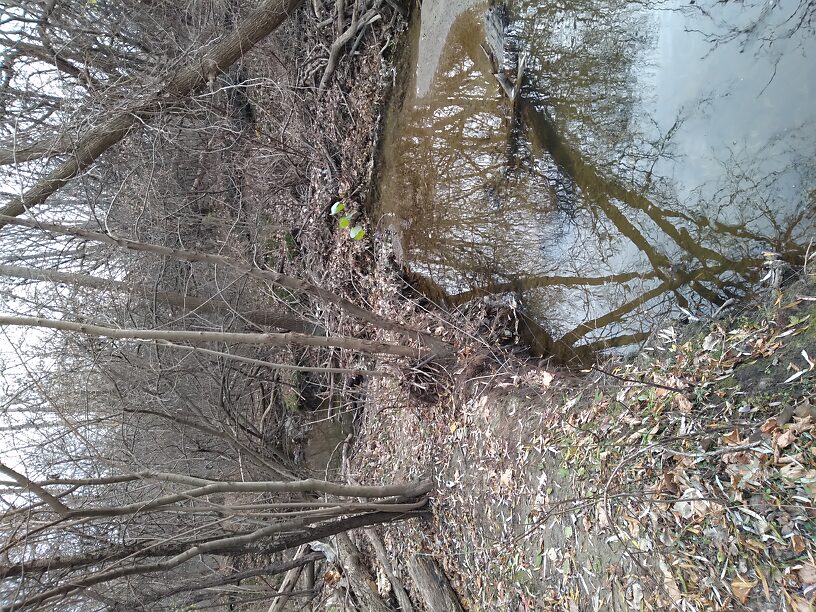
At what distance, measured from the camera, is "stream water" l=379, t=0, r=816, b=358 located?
3.78m

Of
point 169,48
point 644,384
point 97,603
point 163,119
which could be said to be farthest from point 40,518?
point 169,48

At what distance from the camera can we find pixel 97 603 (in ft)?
13.6

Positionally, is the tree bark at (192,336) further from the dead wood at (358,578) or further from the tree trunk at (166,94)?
the dead wood at (358,578)

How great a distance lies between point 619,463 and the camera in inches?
129

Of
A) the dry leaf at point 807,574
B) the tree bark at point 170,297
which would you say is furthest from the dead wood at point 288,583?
the dry leaf at point 807,574

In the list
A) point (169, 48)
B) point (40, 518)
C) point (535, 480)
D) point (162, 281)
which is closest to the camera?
point (40, 518)

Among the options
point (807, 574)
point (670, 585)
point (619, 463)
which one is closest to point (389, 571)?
point (619, 463)

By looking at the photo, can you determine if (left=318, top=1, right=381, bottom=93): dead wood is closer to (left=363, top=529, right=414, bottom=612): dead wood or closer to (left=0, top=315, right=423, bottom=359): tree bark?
(left=0, top=315, right=423, bottom=359): tree bark

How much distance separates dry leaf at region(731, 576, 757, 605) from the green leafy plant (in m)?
5.15

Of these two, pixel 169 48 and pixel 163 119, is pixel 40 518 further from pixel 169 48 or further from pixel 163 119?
pixel 169 48

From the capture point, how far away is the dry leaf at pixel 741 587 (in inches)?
99.0

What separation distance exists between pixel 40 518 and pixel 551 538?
3538 millimetres

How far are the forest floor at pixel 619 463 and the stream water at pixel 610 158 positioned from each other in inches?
20.0

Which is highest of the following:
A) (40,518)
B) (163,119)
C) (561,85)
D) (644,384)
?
(163,119)
